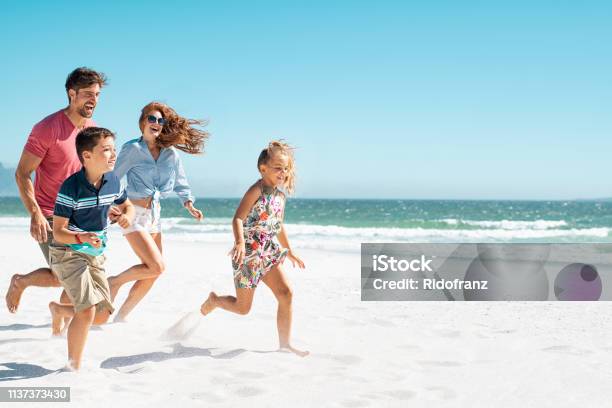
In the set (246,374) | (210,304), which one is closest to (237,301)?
(210,304)

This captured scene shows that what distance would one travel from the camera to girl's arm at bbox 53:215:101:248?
343 cm

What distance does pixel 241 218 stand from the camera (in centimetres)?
404

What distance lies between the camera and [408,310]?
21.3 ft

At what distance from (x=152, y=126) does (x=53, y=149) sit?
0.90 m

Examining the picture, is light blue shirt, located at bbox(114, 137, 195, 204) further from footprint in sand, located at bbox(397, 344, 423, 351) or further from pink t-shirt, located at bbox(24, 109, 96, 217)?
footprint in sand, located at bbox(397, 344, 423, 351)

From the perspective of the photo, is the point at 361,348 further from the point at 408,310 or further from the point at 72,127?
the point at 72,127

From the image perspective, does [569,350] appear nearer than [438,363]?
No

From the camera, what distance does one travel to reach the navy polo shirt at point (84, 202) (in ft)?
11.4

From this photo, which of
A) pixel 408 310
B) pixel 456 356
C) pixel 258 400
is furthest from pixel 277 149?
pixel 408 310

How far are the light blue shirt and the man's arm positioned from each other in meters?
0.77

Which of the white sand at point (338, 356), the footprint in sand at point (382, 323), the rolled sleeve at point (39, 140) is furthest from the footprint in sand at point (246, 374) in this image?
the footprint in sand at point (382, 323)

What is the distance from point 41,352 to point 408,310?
3.72m

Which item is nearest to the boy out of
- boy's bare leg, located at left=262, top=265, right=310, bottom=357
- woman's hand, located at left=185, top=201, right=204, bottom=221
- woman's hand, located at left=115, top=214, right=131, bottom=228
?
woman's hand, located at left=115, top=214, right=131, bottom=228

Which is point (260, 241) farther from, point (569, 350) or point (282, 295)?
point (569, 350)
